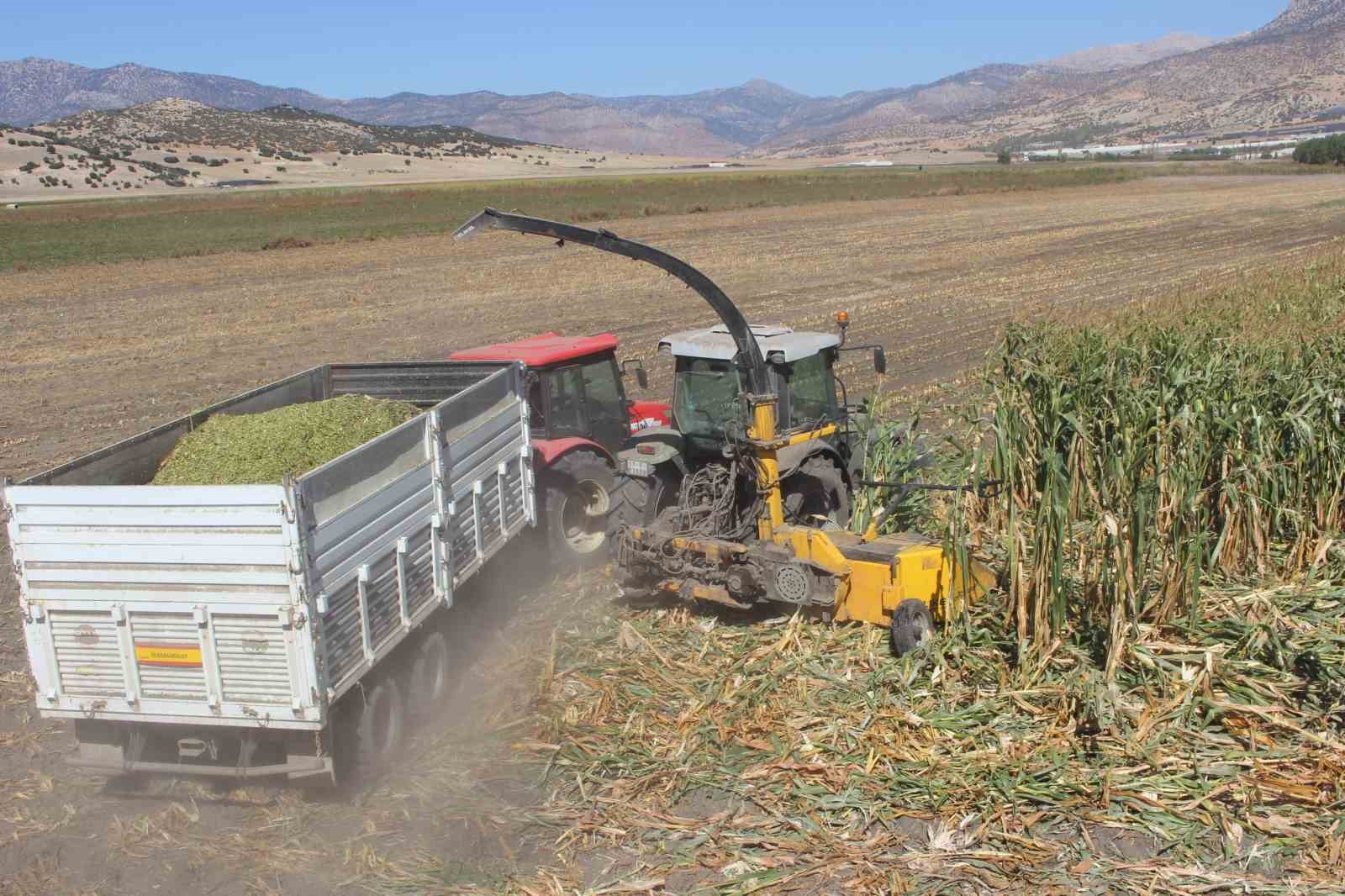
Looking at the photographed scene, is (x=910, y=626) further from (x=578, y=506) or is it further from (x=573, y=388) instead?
(x=573, y=388)

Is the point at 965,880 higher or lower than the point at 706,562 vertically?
lower

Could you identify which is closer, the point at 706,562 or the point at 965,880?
the point at 965,880

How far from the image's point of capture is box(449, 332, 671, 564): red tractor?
9836mm

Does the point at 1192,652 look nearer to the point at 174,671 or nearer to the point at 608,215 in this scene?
the point at 174,671

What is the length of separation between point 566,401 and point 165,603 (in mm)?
4775

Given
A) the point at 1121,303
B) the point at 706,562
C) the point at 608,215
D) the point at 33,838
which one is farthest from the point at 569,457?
the point at 608,215

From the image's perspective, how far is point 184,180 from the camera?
97.8m

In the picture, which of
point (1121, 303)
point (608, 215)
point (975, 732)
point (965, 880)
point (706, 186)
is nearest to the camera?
point (965, 880)

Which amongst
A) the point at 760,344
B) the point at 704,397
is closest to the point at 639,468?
the point at 704,397

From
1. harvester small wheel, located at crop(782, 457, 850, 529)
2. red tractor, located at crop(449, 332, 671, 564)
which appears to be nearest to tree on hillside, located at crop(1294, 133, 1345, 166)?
red tractor, located at crop(449, 332, 671, 564)

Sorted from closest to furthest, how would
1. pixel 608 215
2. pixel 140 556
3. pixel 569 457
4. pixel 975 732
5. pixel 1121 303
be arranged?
pixel 140 556 < pixel 975 732 < pixel 569 457 < pixel 1121 303 < pixel 608 215

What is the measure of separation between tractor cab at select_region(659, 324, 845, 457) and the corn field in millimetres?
1394

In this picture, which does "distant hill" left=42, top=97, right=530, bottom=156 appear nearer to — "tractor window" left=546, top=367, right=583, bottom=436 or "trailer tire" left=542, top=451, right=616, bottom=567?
"tractor window" left=546, top=367, right=583, bottom=436

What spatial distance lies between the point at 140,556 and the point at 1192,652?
5.83 metres
